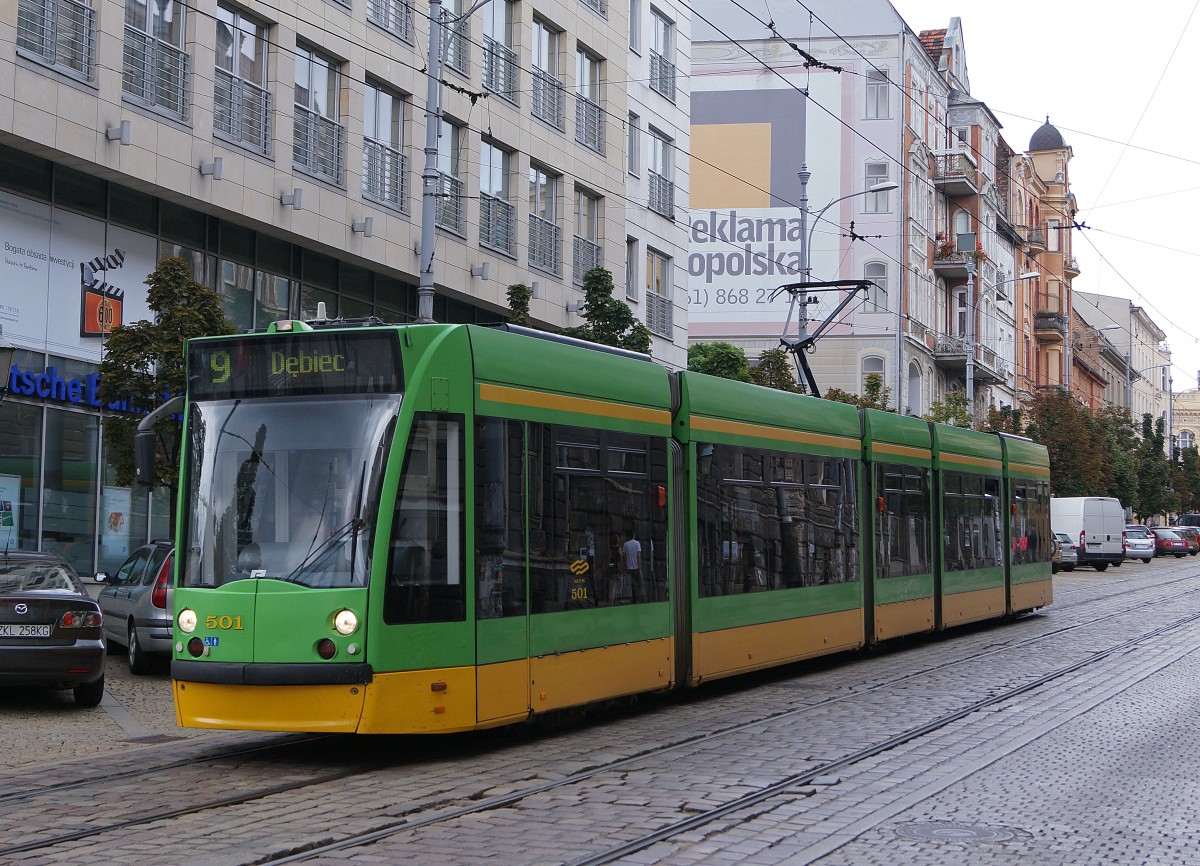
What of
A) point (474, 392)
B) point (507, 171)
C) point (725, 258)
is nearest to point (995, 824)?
point (474, 392)

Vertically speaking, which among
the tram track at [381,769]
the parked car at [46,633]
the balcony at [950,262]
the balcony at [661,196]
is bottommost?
the tram track at [381,769]

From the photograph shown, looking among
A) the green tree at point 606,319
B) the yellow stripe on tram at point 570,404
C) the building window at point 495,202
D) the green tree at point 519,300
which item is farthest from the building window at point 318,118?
the yellow stripe on tram at point 570,404

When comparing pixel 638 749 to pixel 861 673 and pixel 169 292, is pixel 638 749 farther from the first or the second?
pixel 169 292

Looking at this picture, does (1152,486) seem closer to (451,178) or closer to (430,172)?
(451,178)

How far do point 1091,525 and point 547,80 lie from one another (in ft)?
92.3

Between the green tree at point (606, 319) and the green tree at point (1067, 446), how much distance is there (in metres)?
38.4

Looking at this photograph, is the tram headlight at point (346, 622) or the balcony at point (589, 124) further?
the balcony at point (589, 124)

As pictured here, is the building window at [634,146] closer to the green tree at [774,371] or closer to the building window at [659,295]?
the building window at [659,295]

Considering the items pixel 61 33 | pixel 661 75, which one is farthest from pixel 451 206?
pixel 661 75

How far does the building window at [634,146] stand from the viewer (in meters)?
36.4

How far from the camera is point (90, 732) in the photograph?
12734 millimetres

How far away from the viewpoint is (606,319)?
1036 inches

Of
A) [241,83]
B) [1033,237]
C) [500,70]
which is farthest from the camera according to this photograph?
[1033,237]

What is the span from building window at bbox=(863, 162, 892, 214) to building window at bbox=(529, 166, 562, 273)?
1061 inches
